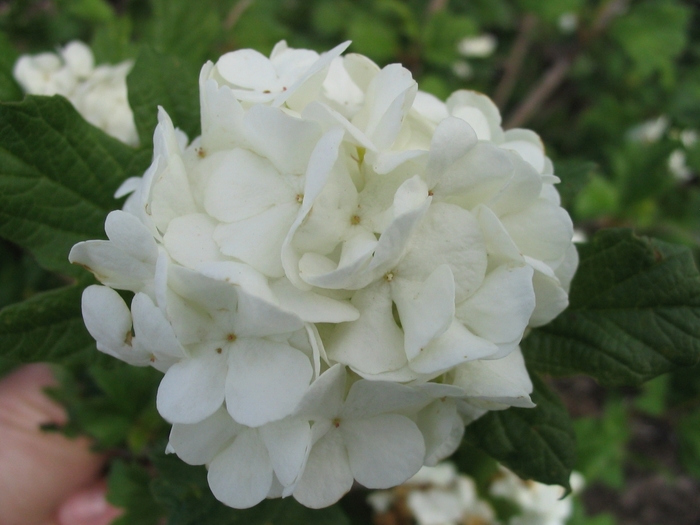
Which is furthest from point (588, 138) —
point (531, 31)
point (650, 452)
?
point (650, 452)

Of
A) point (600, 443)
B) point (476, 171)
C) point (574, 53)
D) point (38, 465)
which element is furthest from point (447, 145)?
point (574, 53)

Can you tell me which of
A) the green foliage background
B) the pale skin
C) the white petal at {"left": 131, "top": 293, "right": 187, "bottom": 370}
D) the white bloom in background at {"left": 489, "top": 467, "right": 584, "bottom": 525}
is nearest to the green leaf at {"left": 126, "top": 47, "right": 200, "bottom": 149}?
the green foliage background

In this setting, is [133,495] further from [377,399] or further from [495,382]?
[495,382]

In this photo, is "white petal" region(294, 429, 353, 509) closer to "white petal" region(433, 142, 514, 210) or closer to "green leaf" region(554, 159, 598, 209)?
"white petal" region(433, 142, 514, 210)

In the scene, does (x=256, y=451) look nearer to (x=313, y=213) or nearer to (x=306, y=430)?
(x=306, y=430)

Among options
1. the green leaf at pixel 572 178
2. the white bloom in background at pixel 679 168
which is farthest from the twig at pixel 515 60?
the green leaf at pixel 572 178

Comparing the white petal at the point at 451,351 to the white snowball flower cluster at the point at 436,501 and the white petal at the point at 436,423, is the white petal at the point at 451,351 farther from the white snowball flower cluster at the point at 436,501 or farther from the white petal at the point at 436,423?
the white snowball flower cluster at the point at 436,501
